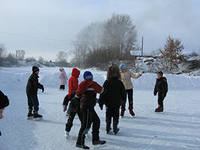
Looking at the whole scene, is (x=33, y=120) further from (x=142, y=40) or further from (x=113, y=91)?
(x=142, y=40)

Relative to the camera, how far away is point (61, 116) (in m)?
6.23

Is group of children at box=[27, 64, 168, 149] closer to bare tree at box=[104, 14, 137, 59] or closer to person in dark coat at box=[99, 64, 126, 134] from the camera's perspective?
person in dark coat at box=[99, 64, 126, 134]

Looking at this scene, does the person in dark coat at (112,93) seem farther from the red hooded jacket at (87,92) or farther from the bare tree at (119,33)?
the bare tree at (119,33)

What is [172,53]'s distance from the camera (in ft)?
92.2

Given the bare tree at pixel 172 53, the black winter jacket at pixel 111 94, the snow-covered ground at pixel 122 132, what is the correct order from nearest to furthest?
the snow-covered ground at pixel 122 132
the black winter jacket at pixel 111 94
the bare tree at pixel 172 53

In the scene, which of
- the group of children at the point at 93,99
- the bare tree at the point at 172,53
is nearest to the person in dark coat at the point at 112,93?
the group of children at the point at 93,99

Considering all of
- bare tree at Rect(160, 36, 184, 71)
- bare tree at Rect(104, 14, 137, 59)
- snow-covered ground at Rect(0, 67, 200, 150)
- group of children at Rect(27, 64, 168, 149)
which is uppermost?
bare tree at Rect(104, 14, 137, 59)

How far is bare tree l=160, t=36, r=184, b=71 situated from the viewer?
91.0 ft

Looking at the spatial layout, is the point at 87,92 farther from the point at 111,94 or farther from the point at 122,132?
the point at 122,132

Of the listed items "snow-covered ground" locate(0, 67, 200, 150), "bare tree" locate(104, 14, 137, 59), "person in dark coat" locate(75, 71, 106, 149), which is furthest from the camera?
"bare tree" locate(104, 14, 137, 59)

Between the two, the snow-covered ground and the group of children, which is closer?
the group of children

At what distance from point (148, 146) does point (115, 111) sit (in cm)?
101

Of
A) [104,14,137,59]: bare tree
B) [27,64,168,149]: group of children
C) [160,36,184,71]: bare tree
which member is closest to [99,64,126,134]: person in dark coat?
[27,64,168,149]: group of children

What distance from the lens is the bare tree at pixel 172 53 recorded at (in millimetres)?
27722
